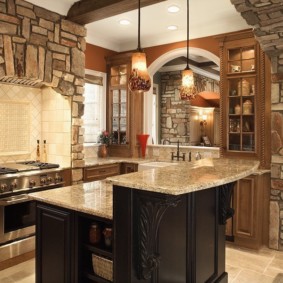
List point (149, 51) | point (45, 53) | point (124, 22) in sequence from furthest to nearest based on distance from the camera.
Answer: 1. point (149, 51)
2. point (124, 22)
3. point (45, 53)

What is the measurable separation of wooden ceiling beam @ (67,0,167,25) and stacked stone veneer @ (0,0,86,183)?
18 centimetres

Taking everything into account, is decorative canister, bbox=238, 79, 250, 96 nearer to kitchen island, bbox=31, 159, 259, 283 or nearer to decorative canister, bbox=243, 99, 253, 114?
decorative canister, bbox=243, 99, 253, 114

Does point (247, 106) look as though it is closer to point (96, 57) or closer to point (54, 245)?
point (96, 57)

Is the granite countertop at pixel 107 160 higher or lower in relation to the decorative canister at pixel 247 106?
lower

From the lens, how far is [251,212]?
12.6 feet

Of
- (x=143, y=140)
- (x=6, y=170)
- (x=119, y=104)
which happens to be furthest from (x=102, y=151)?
(x=6, y=170)

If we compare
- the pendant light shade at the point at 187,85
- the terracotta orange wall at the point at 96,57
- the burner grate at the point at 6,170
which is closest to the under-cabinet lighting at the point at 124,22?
the terracotta orange wall at the point at 96,57

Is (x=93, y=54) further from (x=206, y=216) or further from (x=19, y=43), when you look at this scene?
(x=206, y=216)

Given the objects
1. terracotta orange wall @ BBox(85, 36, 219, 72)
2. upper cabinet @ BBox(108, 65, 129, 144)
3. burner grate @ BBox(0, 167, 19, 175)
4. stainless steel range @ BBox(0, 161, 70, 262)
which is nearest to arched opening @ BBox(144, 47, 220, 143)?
terracotta orange wall @ BBox(85, 36, 219, 72)

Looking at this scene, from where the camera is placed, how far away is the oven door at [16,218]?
3.23 meters

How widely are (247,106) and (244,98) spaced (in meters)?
0.12

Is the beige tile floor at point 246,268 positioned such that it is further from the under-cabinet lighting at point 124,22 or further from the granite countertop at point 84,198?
the under-cabinet lighting at point 124,22

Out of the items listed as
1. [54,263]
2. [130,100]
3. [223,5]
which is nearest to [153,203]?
[54,263]

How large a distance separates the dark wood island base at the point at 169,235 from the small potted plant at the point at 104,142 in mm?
3004
